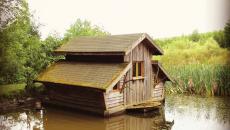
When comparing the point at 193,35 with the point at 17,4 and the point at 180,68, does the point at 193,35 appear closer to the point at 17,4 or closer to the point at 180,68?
the point at 180,68

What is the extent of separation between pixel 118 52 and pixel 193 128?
462cm

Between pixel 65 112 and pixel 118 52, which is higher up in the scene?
pixel 118 52

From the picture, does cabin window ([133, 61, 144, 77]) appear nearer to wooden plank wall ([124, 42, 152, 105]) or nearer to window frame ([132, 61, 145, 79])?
window frame ([132, 61, 145, 79])

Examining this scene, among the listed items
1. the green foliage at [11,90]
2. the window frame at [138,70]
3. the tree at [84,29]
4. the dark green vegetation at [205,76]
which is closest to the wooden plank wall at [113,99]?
the window frame at [138,70]

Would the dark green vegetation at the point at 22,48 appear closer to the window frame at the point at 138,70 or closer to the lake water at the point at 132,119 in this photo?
the lake water at the point at 132,119

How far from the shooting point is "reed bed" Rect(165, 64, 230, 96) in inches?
660

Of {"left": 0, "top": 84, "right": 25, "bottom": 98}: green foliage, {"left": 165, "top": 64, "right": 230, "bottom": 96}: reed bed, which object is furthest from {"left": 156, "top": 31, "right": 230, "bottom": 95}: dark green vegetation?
{"left": 0, "top": 84, "right": 25, "bottom": 98}: green foliage

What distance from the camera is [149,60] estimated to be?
51.3 feet

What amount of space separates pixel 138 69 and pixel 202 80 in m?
4.35

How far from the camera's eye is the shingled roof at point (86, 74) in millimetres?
13026

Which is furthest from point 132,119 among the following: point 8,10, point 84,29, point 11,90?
point 84,29

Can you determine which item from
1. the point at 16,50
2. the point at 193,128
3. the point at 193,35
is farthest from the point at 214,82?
the point at 193,35

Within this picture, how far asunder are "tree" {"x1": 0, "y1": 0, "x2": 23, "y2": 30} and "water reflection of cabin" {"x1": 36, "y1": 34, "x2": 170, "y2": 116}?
10.1ft

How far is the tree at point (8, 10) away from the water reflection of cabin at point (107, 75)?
3.08 m
